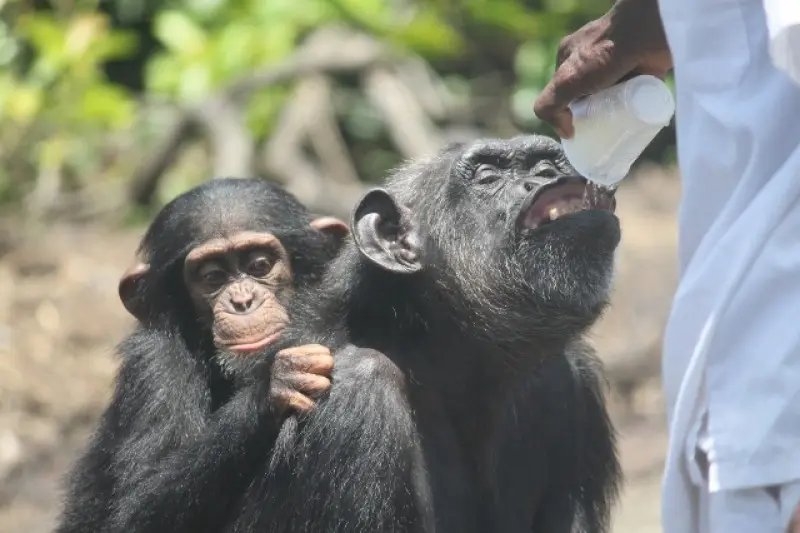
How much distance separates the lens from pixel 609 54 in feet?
8.90

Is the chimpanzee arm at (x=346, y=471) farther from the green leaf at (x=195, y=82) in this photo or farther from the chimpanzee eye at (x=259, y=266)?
the green leaf at (x=195, y=82)

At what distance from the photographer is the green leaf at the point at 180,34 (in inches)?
425

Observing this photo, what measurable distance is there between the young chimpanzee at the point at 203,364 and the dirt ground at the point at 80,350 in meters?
2.03

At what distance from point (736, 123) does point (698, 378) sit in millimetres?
474

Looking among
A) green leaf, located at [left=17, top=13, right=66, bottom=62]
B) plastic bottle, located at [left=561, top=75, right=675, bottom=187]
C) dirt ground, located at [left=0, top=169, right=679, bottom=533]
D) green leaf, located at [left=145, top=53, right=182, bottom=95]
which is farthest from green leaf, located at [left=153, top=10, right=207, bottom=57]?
plastic bottle, located at [left=561, top=75, right=675, bottom=187]

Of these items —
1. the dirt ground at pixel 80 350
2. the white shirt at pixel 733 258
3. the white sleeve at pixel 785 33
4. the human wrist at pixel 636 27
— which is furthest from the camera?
the dirt ground at pixel 80 350

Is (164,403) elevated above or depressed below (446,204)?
below

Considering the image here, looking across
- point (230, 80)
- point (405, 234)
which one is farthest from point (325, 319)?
point (230, 80)

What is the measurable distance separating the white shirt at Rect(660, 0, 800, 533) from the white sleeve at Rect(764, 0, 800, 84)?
0.03 meters

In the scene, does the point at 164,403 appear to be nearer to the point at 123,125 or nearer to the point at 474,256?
the point at 474,256

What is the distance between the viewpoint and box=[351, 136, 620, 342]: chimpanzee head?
3.76 metres

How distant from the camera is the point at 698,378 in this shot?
2.44 metres

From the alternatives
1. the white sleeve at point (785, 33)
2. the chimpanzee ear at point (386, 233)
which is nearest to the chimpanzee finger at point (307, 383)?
the chimpanzee ear at point (386, 233)

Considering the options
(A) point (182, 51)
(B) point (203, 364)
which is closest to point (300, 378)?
(B) point (203, 364)
